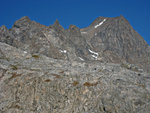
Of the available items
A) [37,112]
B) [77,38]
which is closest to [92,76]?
[37,112]

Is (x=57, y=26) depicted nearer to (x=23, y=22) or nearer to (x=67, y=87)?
(x=23, y=22)

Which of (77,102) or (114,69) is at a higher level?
(114,69)

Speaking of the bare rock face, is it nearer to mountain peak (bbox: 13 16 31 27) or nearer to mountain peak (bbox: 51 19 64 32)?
mountain peak (bbox: 13 16 31 27)

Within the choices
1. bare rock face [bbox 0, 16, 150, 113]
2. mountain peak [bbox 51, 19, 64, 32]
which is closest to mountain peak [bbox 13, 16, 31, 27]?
mountain peak [bbox 51, 19, 64, 32]

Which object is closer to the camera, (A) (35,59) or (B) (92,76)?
(B) (92,76)

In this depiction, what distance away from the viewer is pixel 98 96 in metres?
34.8

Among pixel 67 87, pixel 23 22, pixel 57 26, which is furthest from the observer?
pixel 57 26

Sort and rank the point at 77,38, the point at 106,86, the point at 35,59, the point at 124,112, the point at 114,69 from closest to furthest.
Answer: the point at 124,112, the point at 106,86, the point at 114,69, the point at 35,59, the point at 77,38

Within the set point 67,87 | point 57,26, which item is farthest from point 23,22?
point 67,87

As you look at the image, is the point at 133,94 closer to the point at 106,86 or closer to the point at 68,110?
the point at 106,86

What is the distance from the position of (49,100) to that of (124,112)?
42.4 ft

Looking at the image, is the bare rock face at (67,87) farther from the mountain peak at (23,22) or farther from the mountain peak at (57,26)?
the mountain peak at (57,26)

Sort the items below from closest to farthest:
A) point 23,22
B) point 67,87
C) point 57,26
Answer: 1. point 67,87
2. point 23,22
3. point 57,26

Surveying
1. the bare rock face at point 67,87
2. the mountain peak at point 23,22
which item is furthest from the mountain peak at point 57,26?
the bare rock face at point 67,87
